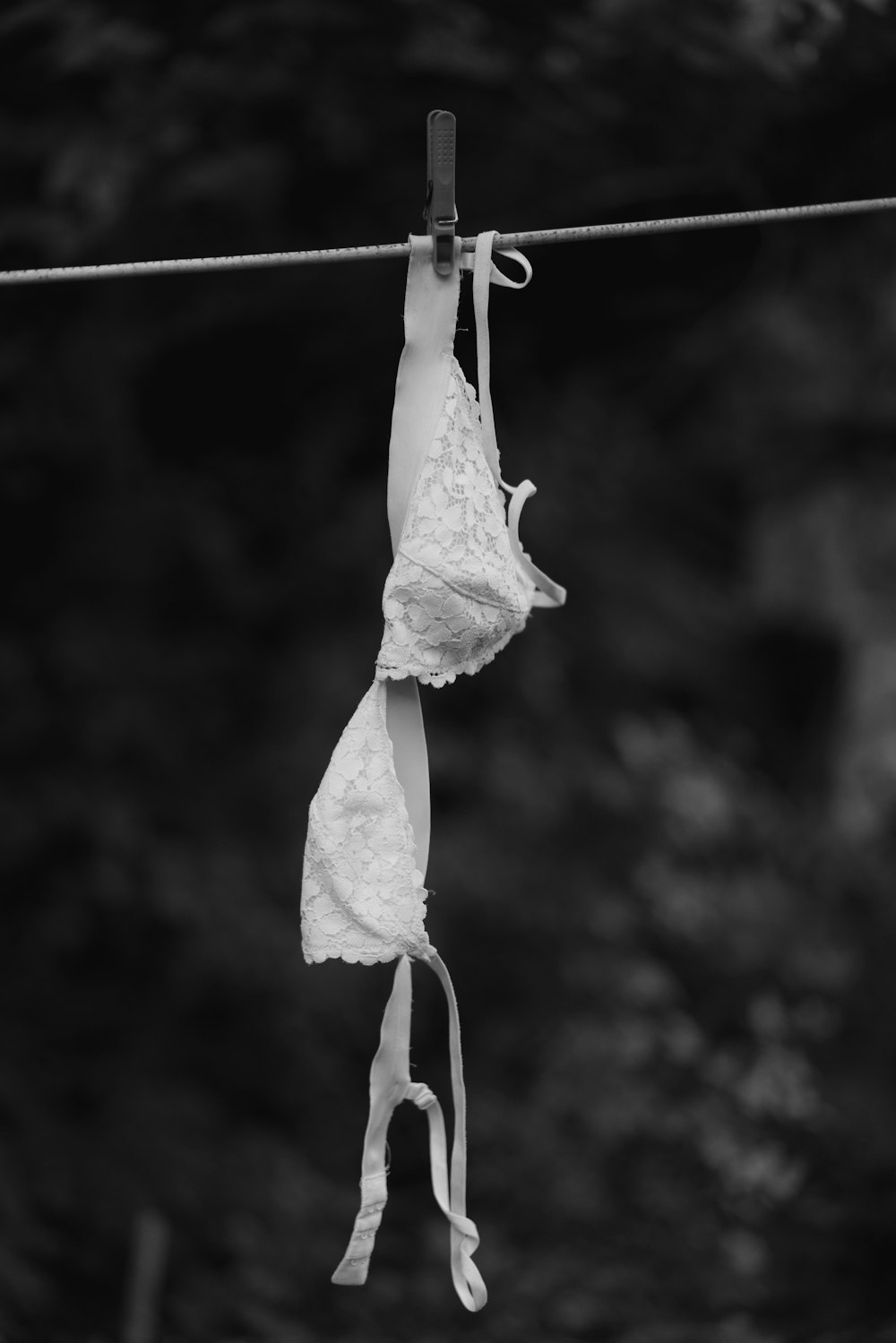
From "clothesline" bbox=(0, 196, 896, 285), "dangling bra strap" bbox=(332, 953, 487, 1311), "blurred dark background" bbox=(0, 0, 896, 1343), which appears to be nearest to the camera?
"clothesline" bbox=(0, 196, 896, 285)

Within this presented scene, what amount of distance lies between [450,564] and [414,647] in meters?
0.08

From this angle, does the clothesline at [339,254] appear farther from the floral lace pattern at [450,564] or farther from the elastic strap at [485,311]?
the floral lace pattern at [450,564]

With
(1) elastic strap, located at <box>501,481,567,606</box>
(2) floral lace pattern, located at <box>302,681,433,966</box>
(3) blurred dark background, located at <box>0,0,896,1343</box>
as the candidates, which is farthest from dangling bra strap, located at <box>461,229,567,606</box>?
(3) blurred dark background, located at <box>0,0,896,1343</box>

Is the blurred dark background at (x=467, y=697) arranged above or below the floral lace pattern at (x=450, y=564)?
above

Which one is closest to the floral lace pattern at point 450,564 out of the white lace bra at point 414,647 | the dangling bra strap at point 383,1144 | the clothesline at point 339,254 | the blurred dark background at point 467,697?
the white lace bra at point 414,647

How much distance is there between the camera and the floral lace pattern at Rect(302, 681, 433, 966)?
Answer: 108 cm

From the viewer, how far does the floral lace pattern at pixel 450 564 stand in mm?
1088

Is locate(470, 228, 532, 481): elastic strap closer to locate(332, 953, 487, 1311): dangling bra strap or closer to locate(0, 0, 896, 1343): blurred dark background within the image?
locate(332, 953, 487, 1311): dangling bra strap

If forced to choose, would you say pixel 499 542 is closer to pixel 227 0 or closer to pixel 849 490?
pixel 227 0

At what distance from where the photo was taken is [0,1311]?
2215 mm

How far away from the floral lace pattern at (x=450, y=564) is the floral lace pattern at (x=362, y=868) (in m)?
0.08

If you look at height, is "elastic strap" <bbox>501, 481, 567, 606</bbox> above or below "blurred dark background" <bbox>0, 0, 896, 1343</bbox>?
below

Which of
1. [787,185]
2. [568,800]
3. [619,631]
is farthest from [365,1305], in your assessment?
[787,185]

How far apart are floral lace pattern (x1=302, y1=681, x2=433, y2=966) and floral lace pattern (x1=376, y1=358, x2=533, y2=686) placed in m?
0.08
